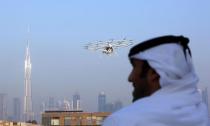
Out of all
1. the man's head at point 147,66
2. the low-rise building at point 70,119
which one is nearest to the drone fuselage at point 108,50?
the low-rise building at point 70,119

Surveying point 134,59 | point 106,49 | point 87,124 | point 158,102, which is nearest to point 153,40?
point 134,59

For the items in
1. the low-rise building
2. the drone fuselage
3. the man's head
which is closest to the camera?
the man's head

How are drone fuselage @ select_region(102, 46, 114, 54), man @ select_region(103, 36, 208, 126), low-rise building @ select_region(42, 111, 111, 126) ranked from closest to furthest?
man @ select_region(103, 36, 208, 126)
drone fuselage @ select_region(102, 46, 114, 54)
low-rise building @ select_region(42, 111, 111, 126)

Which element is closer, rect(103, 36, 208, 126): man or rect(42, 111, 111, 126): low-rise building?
rect(103, 36, 208, 126): man

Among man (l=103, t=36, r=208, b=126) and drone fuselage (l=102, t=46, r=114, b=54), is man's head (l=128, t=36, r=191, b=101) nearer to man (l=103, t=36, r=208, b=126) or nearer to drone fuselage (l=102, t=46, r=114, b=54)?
man (l=103, t=36, r=208, b=126)

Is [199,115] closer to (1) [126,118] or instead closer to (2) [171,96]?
(2) [171,96]

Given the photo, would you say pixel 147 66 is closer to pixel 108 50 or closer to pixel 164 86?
pixel 164 86

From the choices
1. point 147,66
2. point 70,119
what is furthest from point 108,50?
point 147,66

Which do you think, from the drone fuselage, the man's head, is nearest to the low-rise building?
the drone fuselage
